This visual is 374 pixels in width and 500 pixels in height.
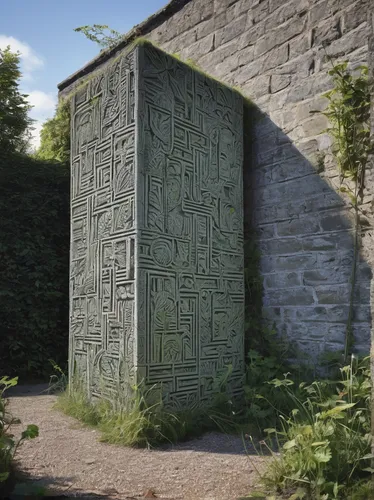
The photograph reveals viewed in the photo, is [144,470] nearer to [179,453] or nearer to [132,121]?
[179,453]

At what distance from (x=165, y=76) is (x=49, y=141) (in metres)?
3.44

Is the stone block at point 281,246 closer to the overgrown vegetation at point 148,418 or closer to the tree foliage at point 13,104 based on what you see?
the overgrown vegetation at point 148,418

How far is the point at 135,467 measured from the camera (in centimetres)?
337

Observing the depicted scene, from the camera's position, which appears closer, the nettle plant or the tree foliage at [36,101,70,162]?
the nettle plant

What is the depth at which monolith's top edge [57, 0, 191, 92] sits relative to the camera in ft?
21.1

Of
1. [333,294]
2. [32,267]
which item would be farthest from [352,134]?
[32,267]

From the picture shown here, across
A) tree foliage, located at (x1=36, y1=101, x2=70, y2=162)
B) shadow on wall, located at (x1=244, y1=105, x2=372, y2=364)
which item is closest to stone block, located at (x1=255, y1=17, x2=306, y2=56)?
shadow on wall, located at (x1=244, y1=105, x2=372, y2=364)

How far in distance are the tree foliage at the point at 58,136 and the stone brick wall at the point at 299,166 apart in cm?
251

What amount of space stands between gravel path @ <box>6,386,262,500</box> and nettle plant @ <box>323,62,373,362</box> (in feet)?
4.94

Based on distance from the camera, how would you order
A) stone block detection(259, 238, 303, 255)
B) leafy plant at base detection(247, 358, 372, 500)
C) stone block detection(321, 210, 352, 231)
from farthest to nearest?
stone block detection(259, 238, 303, 255)
stone block detection(321, 210, 352, 231)
leafy plant at base detection(247, 358, 372, 500)

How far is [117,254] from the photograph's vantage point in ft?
14.2

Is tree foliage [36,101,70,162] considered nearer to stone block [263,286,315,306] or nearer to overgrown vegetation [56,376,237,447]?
stone block [263,286,315,306]

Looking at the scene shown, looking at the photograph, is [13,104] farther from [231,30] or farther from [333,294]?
[333,294]

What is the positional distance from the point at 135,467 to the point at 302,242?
2523 mm
